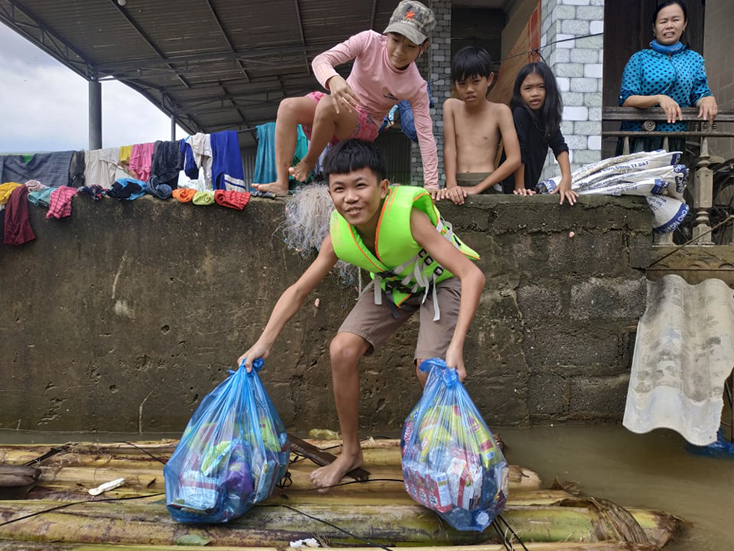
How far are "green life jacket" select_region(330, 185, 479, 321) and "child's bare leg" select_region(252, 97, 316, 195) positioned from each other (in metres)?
1.20

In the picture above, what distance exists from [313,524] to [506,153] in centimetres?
269

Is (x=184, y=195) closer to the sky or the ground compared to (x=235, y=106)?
closer to the ground

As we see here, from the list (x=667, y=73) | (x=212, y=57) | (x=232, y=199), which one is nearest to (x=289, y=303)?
(x=232, y=199)

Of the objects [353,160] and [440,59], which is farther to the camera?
[440,59]

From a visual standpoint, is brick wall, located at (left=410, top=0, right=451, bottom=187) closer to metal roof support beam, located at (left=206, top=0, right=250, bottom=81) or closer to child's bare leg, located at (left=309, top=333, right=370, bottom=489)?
metal roof support beam, located at (left=206, top=0, right=250, bottom=81)

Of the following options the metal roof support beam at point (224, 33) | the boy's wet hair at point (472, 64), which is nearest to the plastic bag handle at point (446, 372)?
the boy's wet hair at point (472, 64)

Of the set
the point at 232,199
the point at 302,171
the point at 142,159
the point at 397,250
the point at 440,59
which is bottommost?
the point at 397,250

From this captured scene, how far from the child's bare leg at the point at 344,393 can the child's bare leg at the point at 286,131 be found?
1.40 m

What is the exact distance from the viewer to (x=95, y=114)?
9.18 metres

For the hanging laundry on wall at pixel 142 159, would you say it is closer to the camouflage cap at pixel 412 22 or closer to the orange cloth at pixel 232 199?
the orange cloth at pixel 232 199

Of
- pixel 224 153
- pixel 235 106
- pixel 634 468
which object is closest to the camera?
pixel 634 468

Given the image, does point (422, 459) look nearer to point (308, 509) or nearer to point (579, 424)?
point (308, 509)

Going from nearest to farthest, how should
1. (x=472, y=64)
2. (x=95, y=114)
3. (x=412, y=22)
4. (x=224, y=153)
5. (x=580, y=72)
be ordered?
(x=412, y=22), (x=472, y=64), (x=580, y=72), (x=224, y=153), (x=95, y=114)

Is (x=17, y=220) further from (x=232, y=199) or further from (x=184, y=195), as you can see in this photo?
(x=232, y=199)
